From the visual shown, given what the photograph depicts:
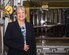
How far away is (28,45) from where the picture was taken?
284cm

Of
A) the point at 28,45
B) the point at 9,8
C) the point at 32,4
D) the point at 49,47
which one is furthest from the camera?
the point at 32,4

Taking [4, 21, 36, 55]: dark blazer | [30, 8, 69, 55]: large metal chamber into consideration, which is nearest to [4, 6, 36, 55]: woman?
[4, 21, 36, 55]: dark blazer

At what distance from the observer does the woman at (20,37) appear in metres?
2.81

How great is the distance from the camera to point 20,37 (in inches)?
111

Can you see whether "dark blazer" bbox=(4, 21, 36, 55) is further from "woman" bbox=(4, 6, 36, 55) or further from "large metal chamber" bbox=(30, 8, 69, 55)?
"large metal chamber" bbox=(30, 8, 69, 55)

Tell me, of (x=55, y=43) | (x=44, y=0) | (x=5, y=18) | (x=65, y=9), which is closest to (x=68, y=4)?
(x=65, y=9)

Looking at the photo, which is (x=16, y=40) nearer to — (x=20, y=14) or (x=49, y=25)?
(x=20, y=14)

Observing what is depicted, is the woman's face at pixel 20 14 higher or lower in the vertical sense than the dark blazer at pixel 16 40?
higher

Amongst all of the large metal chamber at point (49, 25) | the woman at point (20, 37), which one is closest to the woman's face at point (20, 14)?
the woman at point (20, 37)

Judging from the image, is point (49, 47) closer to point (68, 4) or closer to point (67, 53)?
point (67, 53)

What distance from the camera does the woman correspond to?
281 centimetres

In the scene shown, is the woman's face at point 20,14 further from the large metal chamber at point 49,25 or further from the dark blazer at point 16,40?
the large metal chamber at point 49,25

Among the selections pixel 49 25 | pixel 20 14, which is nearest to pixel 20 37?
pixel 20 14

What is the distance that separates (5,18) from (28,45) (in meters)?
1.05
